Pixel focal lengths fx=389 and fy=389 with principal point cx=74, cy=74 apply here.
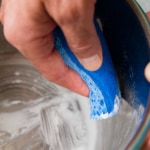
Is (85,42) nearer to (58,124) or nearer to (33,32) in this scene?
(33,32)

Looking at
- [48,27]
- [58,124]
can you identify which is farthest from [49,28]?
[58,124]

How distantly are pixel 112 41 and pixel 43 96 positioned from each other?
26cm

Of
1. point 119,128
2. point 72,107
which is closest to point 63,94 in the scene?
point 72,107

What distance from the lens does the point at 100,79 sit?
0.43 m

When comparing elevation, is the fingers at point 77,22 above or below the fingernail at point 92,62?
above

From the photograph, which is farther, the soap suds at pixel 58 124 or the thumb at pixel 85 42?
the soap suds at pixel 58 124

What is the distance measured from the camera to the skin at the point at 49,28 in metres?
0.33

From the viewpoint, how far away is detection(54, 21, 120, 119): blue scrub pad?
16.8 inches

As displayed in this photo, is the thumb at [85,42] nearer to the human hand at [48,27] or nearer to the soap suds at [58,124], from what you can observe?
the human hand at [48,27]

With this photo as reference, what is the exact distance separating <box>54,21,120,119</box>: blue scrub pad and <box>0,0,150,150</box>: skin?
1cm

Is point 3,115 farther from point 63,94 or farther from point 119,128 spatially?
point 119,128

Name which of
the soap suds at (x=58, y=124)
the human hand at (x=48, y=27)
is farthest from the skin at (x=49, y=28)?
the soap suds at (x=58, y=124)

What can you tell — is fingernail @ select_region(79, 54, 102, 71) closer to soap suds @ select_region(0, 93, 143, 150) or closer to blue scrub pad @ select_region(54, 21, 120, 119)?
blue scrub pad @ select_region(54, 21, 120, 119)

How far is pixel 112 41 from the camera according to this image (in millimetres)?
469
